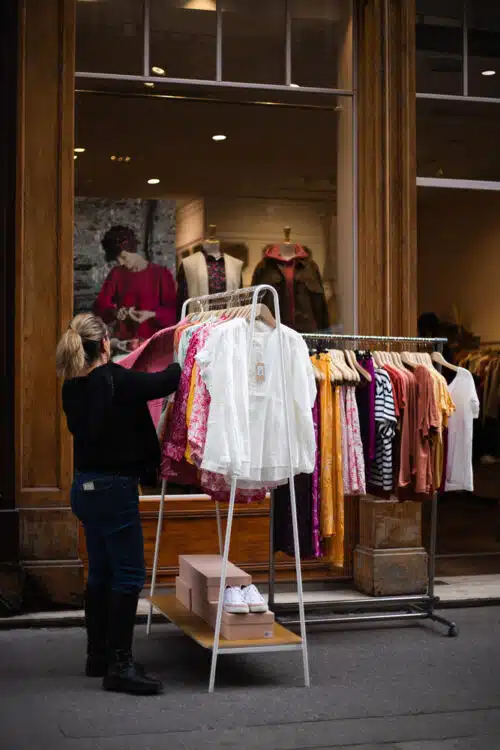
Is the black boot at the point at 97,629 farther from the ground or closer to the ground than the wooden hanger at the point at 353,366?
closer to the ground

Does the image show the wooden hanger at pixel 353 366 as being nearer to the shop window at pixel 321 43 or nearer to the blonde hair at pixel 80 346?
the blonde hair at pixel 80 346

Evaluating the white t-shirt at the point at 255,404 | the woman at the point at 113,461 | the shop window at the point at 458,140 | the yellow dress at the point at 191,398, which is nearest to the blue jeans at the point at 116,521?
the woman at the point at 113,461

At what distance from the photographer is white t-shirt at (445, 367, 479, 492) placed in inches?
310

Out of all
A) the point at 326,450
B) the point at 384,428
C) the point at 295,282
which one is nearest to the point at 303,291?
the point at 295,282

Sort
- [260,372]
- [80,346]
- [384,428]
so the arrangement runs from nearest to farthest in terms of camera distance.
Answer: [80,346] → [260,372] → [384,428]

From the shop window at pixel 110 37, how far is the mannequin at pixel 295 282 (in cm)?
173

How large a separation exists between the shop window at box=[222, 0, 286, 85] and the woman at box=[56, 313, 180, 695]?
3526 millimetres

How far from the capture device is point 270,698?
6016mm

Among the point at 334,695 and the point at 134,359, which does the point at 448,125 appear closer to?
the point at 134,359

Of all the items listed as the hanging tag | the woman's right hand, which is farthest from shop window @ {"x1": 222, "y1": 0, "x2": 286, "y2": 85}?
the hanging tag

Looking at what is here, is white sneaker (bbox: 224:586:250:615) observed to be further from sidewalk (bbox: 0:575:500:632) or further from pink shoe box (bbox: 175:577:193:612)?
sidewalk (bbox: 0:575:500:632)

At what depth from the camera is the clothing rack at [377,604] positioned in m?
7.52

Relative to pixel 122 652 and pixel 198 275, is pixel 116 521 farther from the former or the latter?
pixel 198 275

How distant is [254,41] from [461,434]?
346 centimetres
